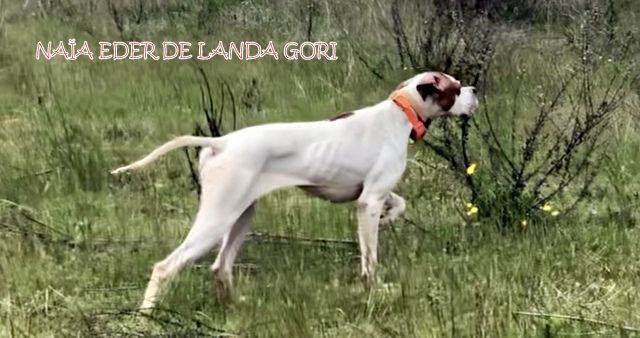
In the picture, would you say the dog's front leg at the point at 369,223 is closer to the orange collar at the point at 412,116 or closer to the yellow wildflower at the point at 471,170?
the orange collar at the point at 412,116

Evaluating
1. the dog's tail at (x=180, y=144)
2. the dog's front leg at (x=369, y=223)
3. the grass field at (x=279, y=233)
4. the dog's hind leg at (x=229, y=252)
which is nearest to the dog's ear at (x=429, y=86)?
the dog's front leg at (x=369, y=223)

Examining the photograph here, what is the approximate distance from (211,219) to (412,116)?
1214 mm

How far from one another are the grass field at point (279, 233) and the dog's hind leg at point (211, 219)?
11 cm

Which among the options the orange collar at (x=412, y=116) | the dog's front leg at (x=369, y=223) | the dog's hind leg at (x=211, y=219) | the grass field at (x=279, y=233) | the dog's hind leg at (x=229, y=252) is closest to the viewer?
the grass field at (x=279, y=233)

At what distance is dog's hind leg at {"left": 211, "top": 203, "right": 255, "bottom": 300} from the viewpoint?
540cm

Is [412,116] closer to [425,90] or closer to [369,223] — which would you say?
[425,90]

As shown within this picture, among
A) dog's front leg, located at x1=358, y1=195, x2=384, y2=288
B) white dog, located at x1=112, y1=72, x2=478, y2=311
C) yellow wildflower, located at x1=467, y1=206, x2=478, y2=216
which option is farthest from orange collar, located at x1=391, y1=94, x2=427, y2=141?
yellow wildflower, located at x1=467, y1=206, x2=478, y2=216

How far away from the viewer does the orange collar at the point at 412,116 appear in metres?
5.75

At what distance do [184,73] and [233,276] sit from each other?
5.16m

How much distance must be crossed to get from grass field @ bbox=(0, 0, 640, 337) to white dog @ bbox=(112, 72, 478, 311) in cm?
19

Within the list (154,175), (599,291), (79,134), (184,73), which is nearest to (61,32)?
(184,73)

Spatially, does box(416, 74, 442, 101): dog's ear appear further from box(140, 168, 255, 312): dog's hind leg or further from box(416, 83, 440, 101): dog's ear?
box(140, 168, 255, 312): dog's hind leg

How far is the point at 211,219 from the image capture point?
16.8ft

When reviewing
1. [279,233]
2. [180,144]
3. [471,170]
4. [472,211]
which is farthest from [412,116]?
[180,144]
